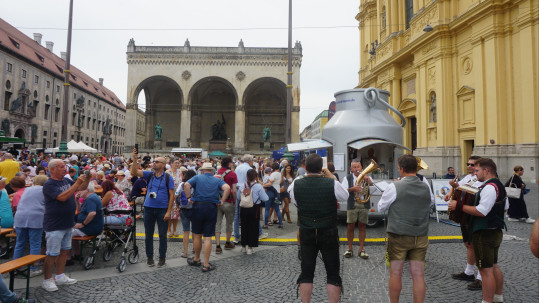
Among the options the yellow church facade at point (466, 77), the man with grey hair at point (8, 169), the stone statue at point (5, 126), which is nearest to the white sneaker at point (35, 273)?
the man with grey hair at point (8, 169)

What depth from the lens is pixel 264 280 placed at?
4645 millimetres

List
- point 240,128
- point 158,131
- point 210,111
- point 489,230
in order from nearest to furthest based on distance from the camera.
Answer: point 489,230 < point 240,128 < point 158,131 < point 210,111

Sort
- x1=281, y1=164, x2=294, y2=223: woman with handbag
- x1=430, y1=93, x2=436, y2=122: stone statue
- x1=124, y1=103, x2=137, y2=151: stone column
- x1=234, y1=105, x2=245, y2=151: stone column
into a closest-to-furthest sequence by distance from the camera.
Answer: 1. x1=281, y1=164, x2=294, y2=223: woman with handbag
2. x1=430, y1=93, x2=436, y2=122: stone statue
3. x1=124, y1=103, x2=137, y2=151: stone column
4. x1=234, y1=105, x2=245, y2=151: stone column

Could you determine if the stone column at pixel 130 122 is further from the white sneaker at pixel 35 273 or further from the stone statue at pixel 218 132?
the white sneaker at pixel 35 273

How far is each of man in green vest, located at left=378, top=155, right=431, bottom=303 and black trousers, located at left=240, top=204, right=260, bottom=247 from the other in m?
3.12

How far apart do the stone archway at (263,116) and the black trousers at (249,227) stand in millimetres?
36573

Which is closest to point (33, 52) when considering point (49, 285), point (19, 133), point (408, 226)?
point (19, 133)

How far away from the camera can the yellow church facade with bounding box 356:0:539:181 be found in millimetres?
13836

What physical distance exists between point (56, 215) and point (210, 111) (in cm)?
4009

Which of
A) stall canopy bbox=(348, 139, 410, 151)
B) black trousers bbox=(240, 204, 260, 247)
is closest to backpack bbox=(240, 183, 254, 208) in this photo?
black trousers bbox=(240, 204, 260, 247)

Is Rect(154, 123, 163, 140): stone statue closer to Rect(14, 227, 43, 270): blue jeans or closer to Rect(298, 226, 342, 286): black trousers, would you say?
Rect(14, 227, 43, 270): blue jeans

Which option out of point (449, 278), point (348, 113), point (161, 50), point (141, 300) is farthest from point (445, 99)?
point (161, 50)

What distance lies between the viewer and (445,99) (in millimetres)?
18156

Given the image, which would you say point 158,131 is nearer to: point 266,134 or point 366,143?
point 266,134
